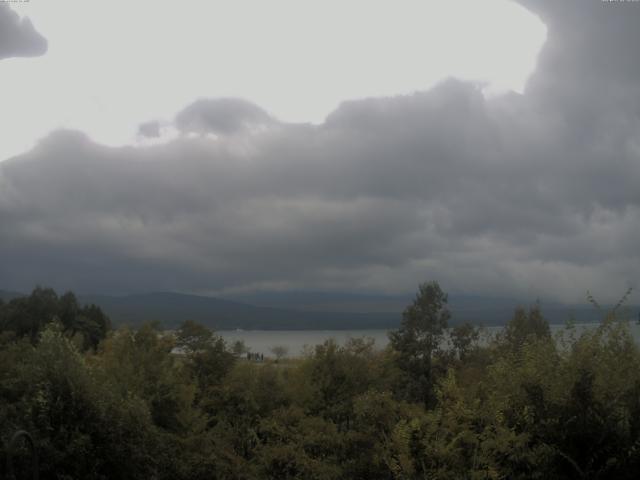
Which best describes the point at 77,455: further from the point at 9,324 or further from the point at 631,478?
the point at 9,324

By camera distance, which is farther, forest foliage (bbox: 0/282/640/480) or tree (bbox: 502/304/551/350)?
tree (bbox: 502/304/551/350)

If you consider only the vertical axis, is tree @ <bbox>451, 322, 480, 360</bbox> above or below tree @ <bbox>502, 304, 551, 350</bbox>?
below

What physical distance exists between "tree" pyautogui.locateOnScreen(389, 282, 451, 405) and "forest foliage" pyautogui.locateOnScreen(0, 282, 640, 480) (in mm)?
4091

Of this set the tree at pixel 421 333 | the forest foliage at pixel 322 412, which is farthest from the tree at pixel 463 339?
the forest foliage at pixel 322 412

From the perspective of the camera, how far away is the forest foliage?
1101 centimetres

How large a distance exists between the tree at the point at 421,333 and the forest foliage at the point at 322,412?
13.4 ft

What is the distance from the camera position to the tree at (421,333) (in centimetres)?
3575

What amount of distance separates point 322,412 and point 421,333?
15.5 metres

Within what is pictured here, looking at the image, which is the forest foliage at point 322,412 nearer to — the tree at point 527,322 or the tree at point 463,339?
the tree at point 463,339

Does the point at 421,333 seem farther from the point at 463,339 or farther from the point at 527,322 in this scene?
the point at 527,322

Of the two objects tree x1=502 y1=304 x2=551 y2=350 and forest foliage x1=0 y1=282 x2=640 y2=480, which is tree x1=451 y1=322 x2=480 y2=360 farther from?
forest foliage x1=0 y1=282 x2=640 y2=480

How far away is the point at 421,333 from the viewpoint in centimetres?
3675

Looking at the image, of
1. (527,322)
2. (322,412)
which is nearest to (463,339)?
(527,322)

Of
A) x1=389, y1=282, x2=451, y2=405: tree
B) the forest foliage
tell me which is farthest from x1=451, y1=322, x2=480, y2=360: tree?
the forest foliage
